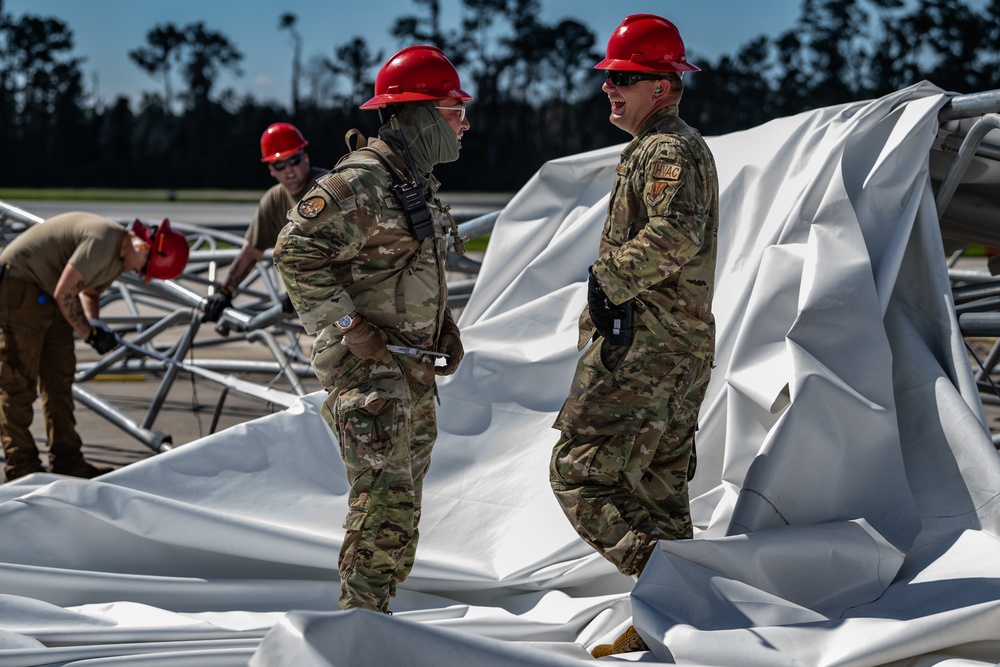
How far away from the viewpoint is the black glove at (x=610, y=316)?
346 cm

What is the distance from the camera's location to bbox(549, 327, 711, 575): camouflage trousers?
3447 millimetres

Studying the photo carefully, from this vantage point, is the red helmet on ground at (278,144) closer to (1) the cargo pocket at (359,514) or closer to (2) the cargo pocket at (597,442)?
(2) the cargo pocket at (597,442)

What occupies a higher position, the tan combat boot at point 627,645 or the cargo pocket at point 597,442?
the cargo pocket at point 597,442

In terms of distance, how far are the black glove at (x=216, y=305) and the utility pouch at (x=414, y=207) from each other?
387cm

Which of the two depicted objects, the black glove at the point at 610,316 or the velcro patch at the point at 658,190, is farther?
the black glove at the point at 610,316

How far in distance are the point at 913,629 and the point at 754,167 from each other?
2571mm

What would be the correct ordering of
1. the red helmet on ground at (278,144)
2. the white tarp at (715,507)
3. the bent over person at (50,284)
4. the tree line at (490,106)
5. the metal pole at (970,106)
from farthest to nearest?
the tree line at (490,106) < the red helmet on ground at (278,144) < the bent over person at (50,284) < the metal pole at (970,106) < the white tarp at (715,507)

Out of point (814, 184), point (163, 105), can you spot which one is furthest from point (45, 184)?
point (814, 184)

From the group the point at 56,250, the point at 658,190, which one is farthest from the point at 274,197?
the point at 658,190

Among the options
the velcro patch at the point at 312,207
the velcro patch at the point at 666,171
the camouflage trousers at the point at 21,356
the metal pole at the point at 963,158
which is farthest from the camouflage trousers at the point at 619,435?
the camouflage trousers at the point at 21,356

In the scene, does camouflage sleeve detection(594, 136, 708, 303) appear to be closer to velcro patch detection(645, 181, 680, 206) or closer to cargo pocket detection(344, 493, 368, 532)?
velcro patch detection(645, 181, 680, 206)

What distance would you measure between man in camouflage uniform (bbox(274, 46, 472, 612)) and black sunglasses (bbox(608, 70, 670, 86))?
0.55 m

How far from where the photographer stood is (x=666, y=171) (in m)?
3.35

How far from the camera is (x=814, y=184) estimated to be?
14.5ft
